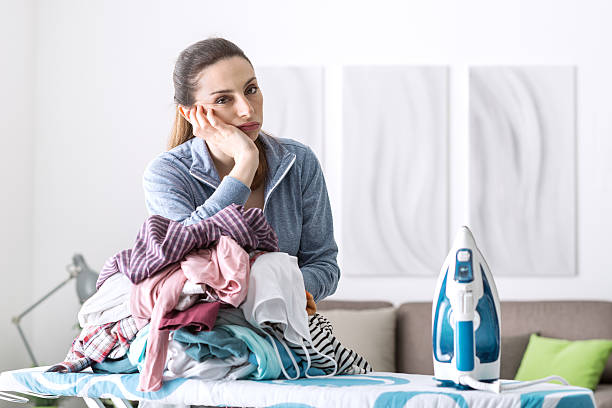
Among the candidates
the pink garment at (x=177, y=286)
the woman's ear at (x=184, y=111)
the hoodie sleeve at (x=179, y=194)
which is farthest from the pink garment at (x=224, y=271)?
the woman's ear at (x=184, y=111)

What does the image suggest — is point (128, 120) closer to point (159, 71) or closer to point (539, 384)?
point (159, 71)

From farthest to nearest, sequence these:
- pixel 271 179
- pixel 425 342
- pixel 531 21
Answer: pixel 531 21 → pixel 425 342 → pixel 271 179

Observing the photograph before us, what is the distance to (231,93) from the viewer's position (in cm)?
138

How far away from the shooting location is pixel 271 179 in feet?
4.70

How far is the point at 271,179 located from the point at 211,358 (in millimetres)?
410

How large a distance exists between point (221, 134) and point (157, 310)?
388 millimetres

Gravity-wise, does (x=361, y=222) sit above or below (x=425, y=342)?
above

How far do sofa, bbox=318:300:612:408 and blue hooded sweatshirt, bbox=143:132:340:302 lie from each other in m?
1.80

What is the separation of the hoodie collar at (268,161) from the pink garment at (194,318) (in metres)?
0.32

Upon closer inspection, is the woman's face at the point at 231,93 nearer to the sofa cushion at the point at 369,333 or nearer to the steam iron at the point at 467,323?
the steam iron at the point at 467,323

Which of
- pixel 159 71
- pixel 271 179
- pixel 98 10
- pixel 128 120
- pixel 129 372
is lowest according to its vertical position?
pixel 129 372

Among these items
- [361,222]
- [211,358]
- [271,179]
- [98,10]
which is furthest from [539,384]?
[98,10]

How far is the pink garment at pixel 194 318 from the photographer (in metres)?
1.11

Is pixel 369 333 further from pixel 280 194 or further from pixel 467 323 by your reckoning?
pixel 467 323
